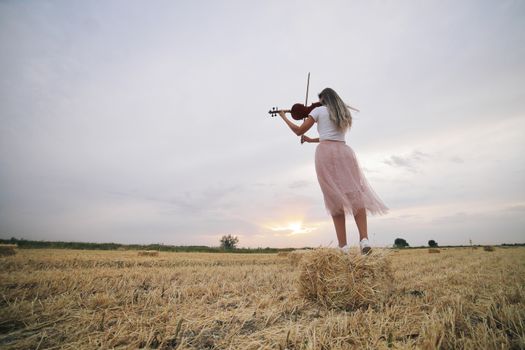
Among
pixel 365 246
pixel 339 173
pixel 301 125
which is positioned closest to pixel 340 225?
pixel 365 246

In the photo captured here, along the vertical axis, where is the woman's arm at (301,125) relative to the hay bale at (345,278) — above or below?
above

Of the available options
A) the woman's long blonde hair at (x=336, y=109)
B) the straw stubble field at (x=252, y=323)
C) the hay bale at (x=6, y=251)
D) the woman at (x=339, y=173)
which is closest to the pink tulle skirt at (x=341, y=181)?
the woman at (x=339, y=173)

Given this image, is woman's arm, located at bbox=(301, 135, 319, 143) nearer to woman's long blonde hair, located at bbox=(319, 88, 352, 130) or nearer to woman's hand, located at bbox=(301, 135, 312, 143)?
woman's hand, located at bbox=(301, 135, 312, 143)

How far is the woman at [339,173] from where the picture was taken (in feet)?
Answer: 12.4

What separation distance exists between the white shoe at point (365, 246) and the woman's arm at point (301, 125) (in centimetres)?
175

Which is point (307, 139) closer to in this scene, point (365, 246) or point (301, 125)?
point (301, 125)

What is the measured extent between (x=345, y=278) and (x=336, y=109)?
228 cm

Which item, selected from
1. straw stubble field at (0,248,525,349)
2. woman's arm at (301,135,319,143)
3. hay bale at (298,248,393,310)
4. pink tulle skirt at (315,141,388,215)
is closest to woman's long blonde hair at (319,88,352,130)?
pink tulle skirt at (315,141,388,215)

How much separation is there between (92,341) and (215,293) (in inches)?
68.1

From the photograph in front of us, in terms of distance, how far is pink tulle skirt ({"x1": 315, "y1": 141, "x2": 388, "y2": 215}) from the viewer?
12.4 feet

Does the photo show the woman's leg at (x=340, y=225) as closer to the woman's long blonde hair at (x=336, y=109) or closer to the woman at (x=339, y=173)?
the woman at (x=339, y=173)

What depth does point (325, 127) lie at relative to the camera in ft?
13.0

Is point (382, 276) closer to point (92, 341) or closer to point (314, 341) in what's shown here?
point (314, 341)

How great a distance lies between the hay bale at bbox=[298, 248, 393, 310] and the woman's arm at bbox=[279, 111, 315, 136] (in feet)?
5.85
